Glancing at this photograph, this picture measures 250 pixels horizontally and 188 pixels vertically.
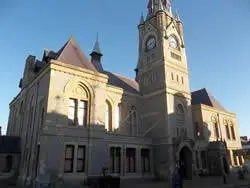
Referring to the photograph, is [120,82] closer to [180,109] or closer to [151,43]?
[151,43]

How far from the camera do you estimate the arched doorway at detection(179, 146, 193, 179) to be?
31.0m

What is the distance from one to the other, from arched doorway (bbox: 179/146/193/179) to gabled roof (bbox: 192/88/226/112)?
14.7 metres

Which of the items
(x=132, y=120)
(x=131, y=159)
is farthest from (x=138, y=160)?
(x=132, y=120)

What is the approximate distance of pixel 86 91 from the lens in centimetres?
2628

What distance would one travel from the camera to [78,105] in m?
25.2

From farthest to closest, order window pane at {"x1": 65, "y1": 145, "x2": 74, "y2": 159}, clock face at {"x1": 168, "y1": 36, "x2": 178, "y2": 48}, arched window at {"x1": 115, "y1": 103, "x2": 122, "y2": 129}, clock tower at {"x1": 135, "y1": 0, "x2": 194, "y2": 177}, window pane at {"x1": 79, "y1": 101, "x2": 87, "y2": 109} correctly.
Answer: clock face at {"x1": 168, "y1": 36, "x2": 178, "y2": 48}, arched window at {"x1": 115, "y1": 103, "x2": 122, "y2": 129}, clock tower at {"x1": 135, "y1": 0, "x2": 194, "y2": 177}, window pane at {"x1": 79, "y1": 101, "x2": 87, "y2": 109}, window pane at {"x1": 65, "y1": 145, "x2": 74, "y2": 159}

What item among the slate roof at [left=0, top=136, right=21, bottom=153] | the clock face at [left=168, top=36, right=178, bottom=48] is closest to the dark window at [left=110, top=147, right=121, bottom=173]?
the slate roof at [left=0, top=136, right=21, bottom=153]

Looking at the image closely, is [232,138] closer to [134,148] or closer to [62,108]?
[134,148]

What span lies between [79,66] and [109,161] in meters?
11.8

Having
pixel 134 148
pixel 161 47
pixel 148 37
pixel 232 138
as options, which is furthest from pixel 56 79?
pixel 232 138

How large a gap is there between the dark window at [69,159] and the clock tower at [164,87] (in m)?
12.8

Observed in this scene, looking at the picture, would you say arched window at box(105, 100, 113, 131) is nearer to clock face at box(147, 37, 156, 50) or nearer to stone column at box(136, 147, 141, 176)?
stone column at box(136, 147, 141, 176)

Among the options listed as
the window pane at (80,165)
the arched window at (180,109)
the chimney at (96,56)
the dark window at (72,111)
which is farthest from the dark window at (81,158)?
the chimney at (96,56)

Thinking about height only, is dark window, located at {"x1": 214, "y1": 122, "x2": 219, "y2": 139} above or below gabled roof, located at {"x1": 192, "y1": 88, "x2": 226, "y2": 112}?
below
